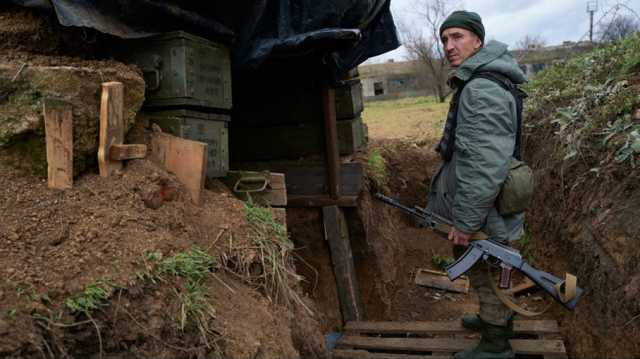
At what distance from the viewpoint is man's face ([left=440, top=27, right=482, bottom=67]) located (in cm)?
363

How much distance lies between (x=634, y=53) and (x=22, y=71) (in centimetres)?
548

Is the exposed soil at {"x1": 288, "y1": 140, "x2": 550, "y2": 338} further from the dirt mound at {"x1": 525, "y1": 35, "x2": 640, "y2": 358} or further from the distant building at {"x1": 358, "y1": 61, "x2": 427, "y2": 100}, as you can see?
the distant building at {"x1": 358, "y1": 61, "x2": 427, "y2": 100}

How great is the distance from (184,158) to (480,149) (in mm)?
1819

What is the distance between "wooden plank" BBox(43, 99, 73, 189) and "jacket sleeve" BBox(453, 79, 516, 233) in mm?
2303

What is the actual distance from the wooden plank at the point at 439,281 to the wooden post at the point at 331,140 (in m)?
2.17

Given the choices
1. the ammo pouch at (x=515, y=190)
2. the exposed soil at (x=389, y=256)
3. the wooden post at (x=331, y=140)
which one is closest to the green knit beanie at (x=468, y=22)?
the ammo pouch at (x=515, y=190)

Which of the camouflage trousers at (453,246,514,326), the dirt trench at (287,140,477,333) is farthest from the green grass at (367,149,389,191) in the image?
the camouflage trousers at (453,246,514,326)

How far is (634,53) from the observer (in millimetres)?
5379

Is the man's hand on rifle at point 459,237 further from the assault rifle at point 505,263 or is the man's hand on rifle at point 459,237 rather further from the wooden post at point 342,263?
the wooden post at point 342,263

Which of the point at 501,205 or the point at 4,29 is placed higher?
the point at 4,29

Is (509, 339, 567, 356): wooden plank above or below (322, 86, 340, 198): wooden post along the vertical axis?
below

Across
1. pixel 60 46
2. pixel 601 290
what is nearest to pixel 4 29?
pixel 60 46

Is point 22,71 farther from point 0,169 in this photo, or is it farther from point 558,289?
point 558,289

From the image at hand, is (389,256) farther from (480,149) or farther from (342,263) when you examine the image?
(480,149)
